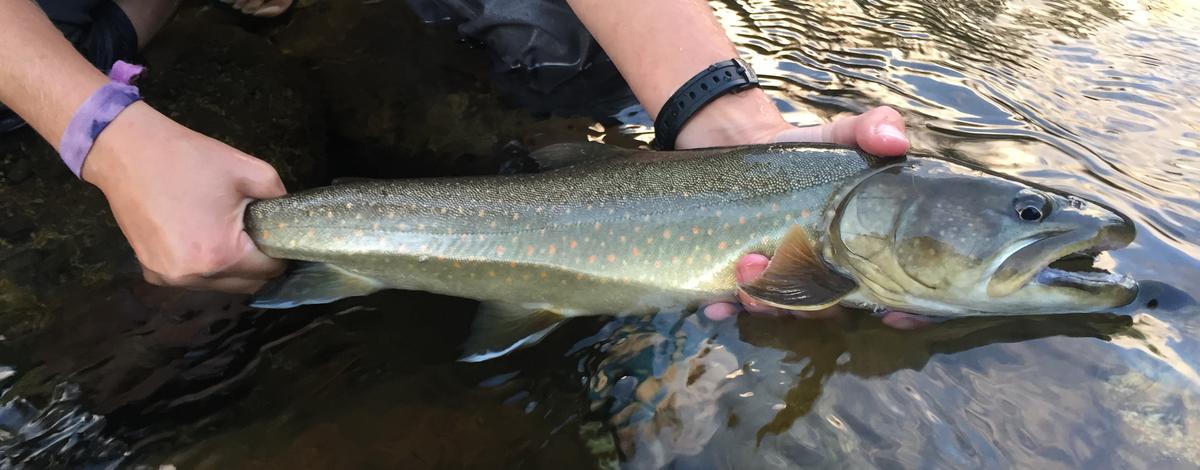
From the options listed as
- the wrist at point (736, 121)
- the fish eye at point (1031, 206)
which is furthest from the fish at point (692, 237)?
the wrist at point (736, 121)

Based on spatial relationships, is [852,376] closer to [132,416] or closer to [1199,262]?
[1199,262]

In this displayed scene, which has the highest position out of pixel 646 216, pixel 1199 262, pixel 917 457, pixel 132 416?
pixel 646 216

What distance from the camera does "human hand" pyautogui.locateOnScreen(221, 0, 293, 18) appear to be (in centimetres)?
427

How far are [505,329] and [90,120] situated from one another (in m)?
1.49

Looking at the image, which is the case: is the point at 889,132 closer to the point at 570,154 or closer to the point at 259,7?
the point at 570,154

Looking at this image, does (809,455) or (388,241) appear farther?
(388,241)

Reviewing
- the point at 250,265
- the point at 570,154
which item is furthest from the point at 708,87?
the point at 250,265

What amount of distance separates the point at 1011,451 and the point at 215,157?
8.55 ft

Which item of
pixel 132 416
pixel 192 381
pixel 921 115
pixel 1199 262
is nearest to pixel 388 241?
pixel 192 381

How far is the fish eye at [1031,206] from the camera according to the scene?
7.00ft

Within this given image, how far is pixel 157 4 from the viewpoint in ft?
11.7

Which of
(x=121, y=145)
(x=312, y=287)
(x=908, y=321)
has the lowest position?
(x=312, y=287)

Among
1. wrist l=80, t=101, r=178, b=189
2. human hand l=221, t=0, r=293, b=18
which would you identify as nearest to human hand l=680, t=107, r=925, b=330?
wrist l=80, t=101, r=178, b=189

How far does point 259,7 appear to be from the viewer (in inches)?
170
